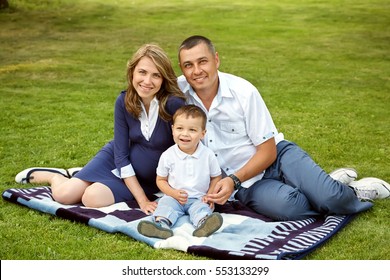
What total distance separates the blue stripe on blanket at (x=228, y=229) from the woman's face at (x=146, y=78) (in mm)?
854

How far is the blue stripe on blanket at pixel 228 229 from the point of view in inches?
161

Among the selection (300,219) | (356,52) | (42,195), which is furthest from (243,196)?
(356,52)

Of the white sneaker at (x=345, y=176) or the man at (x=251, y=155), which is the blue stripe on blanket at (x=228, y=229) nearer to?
the man at (x=251, y=155)

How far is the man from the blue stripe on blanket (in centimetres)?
11

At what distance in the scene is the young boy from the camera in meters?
4.59

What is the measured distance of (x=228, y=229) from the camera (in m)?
4.47

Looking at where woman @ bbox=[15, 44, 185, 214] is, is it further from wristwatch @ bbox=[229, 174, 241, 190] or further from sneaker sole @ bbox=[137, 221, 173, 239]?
wristwatch @ bbox=[229, 174, 241, 190]

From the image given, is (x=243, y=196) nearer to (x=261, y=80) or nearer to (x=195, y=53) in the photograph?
(x=195, y=53)

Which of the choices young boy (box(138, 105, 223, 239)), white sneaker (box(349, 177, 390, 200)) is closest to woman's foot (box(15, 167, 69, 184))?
young boy (box(138, 105, 223, 239))

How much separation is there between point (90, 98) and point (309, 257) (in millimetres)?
5824

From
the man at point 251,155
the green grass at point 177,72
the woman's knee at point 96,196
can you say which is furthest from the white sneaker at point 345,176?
the woman's knee at point 96,196

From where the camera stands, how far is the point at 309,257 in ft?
13.6

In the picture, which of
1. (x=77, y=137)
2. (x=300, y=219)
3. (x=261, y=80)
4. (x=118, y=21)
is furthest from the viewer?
(x=118, y=21)

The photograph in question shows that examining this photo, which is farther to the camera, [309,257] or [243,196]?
[243,196]
